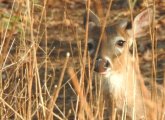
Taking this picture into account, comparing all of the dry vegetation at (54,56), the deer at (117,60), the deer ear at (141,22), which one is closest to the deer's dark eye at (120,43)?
the deer at (117,60)

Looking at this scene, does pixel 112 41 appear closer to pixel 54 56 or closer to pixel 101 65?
pixel 101 65

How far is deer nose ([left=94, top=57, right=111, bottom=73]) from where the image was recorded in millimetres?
6117

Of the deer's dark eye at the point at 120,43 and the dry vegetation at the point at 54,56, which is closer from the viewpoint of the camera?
the dry vegetation at the point at 54,56

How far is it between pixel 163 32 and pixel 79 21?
1.38 meters

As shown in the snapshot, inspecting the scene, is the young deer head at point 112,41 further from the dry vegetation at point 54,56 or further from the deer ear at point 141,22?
the dry vegetation at point 54,56

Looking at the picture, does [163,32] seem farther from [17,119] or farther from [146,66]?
[17,119]

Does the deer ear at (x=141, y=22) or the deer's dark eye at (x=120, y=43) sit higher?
the deer ear at (x=141, y=22)

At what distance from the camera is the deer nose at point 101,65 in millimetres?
6117

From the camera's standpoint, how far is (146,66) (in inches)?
364

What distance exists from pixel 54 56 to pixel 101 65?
3.72 metres

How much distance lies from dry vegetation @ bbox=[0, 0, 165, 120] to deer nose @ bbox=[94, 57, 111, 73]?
0.16 meters

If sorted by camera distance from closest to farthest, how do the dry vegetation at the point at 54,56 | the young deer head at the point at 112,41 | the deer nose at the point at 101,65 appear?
1. the dry vegetation at the point at 54,56
2. the deer nose at the point at 101,65
3. the young deer head at the point at 112,41

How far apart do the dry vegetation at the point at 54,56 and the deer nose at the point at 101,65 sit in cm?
16

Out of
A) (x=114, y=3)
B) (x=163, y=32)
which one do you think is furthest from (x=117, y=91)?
(x=114, y=3)
